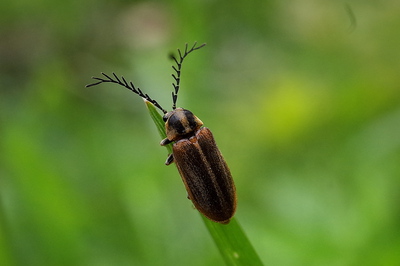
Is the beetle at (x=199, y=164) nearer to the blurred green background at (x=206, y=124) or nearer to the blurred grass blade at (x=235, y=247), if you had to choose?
the blurred grass blade at (x=235, y=247)

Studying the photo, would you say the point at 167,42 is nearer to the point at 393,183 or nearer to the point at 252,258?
the point at 393,183

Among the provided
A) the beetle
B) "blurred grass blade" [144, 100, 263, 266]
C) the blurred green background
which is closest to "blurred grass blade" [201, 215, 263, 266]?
"blurred grass blade" [144, 100, 263, 266]

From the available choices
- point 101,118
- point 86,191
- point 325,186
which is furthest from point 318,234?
point 101,118

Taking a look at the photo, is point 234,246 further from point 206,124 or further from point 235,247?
point 206,124

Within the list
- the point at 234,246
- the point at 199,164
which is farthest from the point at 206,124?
the point at 234,246

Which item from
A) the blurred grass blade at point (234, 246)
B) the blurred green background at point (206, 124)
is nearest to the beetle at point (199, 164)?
the blurred grass blade at point (234, 246)
